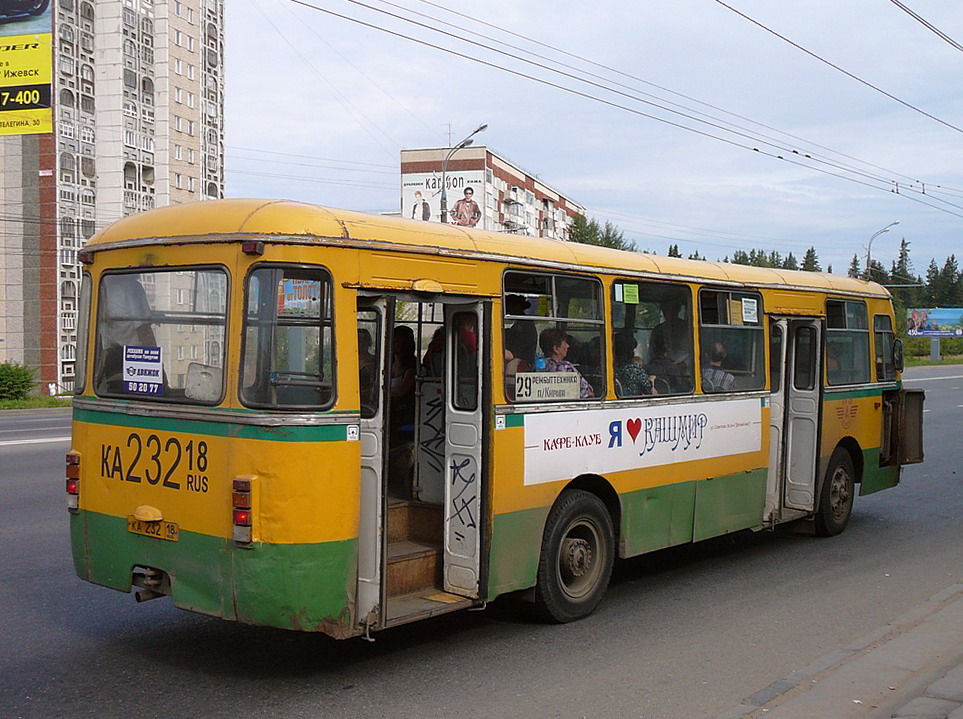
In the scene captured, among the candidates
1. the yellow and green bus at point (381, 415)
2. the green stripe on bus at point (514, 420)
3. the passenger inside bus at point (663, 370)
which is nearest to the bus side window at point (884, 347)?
the yellow and green bus at point (381, 415)

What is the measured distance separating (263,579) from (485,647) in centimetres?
185

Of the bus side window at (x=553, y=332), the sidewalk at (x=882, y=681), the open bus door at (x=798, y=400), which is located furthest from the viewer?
the open bus door at (x=798, y=400)

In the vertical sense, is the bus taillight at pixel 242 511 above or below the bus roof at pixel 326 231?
below

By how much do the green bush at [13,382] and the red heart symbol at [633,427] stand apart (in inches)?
1168

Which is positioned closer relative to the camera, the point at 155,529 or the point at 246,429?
the point at 246,429

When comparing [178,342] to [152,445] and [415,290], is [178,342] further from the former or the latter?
[415,290]

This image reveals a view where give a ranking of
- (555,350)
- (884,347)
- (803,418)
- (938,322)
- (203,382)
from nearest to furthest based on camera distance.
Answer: (203,382), (555,350), (803,418), (884,347), (938,322)

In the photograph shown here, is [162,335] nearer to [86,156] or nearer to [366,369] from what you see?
[366,369]

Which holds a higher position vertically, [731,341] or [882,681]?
[731,341]

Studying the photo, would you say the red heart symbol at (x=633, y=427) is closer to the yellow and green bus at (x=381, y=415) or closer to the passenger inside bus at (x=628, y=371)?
the yellow and green bus at (x=381, y=415)

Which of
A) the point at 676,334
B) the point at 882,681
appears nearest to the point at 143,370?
the point at 676,334

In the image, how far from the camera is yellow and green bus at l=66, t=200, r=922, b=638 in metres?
5.84

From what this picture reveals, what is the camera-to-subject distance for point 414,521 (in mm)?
7277

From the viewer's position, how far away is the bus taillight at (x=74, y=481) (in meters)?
6.66
